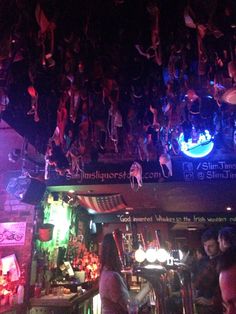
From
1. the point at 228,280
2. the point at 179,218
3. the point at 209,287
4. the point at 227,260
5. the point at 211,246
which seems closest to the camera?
the point at 228,280

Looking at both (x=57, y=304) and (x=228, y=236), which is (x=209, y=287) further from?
(x=57, y=304)

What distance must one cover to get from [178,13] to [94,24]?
833 millimetres

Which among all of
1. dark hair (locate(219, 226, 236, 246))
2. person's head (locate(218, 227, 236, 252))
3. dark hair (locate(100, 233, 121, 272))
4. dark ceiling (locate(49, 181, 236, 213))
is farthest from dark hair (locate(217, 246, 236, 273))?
dark ceiling (locate(49, 181, 236, 213))

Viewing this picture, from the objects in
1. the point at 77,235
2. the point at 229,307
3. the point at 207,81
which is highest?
the point at 207,81

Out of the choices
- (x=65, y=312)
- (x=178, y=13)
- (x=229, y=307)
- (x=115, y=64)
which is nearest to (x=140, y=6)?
(x=178, y=13)

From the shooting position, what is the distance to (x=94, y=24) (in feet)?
9.75

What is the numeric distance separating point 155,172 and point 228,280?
91.1 inches

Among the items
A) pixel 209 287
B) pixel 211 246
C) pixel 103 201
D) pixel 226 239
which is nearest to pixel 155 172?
pixel 211 246

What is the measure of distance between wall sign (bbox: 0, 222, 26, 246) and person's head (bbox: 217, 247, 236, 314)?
3475 mm

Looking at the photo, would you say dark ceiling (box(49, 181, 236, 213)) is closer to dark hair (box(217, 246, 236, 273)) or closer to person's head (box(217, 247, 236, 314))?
dark hair (box(217, 246, 236, 273))

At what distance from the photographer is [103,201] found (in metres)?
6.90

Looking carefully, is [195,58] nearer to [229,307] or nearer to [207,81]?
[207,81]

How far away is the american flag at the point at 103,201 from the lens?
683cm

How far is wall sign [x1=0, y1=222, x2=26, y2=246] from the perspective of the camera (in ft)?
17.7
